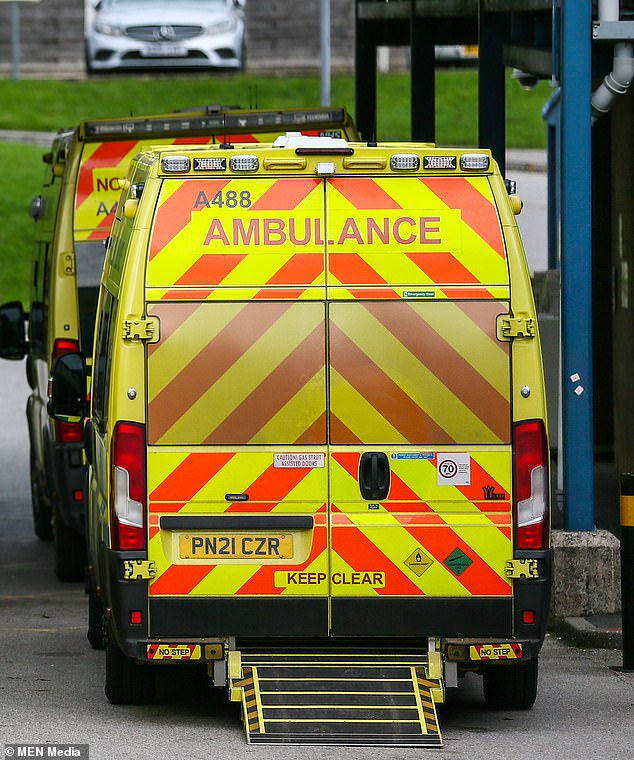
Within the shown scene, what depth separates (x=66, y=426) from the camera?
492 inches

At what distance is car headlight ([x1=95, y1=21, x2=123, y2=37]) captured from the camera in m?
35.1

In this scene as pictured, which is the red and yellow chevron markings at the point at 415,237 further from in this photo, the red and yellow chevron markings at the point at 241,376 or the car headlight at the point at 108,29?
the car headlight at the point at 108,29

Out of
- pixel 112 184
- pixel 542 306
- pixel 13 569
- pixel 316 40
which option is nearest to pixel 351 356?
pixel 112 184

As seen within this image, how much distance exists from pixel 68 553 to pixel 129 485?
4.98 m

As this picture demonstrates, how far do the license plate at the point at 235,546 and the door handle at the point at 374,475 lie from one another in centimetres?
39

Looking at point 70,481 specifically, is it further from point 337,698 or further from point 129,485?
point 337,698

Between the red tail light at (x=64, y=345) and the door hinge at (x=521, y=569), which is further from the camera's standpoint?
the red tail light at (x=64, y=345)

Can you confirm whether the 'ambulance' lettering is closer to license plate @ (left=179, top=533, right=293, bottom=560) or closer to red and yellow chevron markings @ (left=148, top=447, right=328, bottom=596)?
red and yellow chevron markings @ (left=148, top=447, right=328, bottom=596)

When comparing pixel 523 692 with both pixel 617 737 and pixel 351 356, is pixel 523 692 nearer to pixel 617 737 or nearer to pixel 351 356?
pixel 617 737

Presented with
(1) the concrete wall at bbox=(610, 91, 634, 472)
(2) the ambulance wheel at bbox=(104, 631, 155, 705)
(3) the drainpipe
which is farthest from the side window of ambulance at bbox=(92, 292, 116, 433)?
(1) the concrete wall at bbox=(610, 91, 634, 472)

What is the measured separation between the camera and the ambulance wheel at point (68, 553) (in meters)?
12.9

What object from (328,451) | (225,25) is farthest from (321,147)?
(225,25)

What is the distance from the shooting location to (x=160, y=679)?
9.48 metres

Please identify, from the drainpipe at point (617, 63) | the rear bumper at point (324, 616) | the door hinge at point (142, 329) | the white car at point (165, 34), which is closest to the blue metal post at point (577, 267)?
the drainpipe at point (617, 63)
